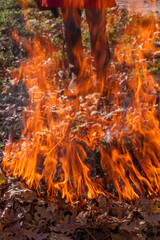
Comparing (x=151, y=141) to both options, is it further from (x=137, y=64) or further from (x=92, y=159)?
(x=137, y=64)

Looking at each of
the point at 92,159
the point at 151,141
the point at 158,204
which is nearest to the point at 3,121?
the point at 92,159

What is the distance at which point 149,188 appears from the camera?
289 cm

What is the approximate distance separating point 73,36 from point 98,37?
48 cm

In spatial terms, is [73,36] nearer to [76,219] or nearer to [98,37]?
[98,37]

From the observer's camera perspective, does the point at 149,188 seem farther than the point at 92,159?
No

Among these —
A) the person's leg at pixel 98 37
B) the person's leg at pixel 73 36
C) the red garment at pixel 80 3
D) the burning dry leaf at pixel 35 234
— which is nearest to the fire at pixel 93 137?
the person's leg at pixel 73 36

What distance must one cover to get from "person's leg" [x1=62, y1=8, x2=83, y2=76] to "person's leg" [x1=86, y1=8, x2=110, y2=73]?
0.23 m

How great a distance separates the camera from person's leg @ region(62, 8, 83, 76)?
4.23 m

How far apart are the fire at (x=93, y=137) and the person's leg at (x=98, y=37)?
30 centimetres

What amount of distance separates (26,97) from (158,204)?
310 cm

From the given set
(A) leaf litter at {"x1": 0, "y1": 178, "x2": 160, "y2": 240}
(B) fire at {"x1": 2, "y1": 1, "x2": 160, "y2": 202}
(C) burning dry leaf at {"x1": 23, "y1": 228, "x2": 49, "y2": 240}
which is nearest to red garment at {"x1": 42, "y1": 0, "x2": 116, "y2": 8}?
(B) fire at {"x1": 2, "y1": 1, "x2": 160, "y2": 202}

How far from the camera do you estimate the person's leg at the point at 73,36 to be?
4234 millimetres

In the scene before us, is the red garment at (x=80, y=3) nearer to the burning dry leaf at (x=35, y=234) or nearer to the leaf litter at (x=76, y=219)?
the leaf litter at (x=76, y=219)

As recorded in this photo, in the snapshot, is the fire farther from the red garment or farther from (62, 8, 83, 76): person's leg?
the red garment
